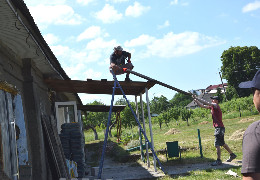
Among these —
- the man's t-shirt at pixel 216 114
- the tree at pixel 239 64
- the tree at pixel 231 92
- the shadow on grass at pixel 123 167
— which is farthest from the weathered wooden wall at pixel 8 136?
the tree at pixel 231 92

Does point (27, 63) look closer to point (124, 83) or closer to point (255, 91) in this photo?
point (124, 83)

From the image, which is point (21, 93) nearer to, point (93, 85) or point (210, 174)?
point (93, 85)

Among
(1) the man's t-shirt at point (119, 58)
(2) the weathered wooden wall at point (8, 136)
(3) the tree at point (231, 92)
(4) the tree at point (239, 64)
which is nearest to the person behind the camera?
(2) the weathered wooden wall at point (8, 136)

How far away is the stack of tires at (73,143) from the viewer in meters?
8.46

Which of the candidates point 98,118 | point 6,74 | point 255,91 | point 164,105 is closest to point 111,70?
point 6,74

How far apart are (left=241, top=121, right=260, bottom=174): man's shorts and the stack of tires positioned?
7344 millimetres

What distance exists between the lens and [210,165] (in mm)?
8609

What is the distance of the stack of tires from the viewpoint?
8.46m

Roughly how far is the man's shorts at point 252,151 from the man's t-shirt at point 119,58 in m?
6.99

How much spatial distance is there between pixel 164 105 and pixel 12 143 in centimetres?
8141

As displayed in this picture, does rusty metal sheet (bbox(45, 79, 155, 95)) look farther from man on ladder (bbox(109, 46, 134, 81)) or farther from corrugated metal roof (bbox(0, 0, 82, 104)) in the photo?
corrugated metal roof (bbox(0, 0, 82, 104))

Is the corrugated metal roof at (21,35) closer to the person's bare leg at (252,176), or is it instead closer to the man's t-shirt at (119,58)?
the man's t-shirt at (119,58)

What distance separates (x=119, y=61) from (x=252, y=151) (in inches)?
279

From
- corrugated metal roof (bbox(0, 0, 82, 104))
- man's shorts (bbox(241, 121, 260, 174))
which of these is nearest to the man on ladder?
corrugated metal roof (bbox(0, 0, 82, 104))
